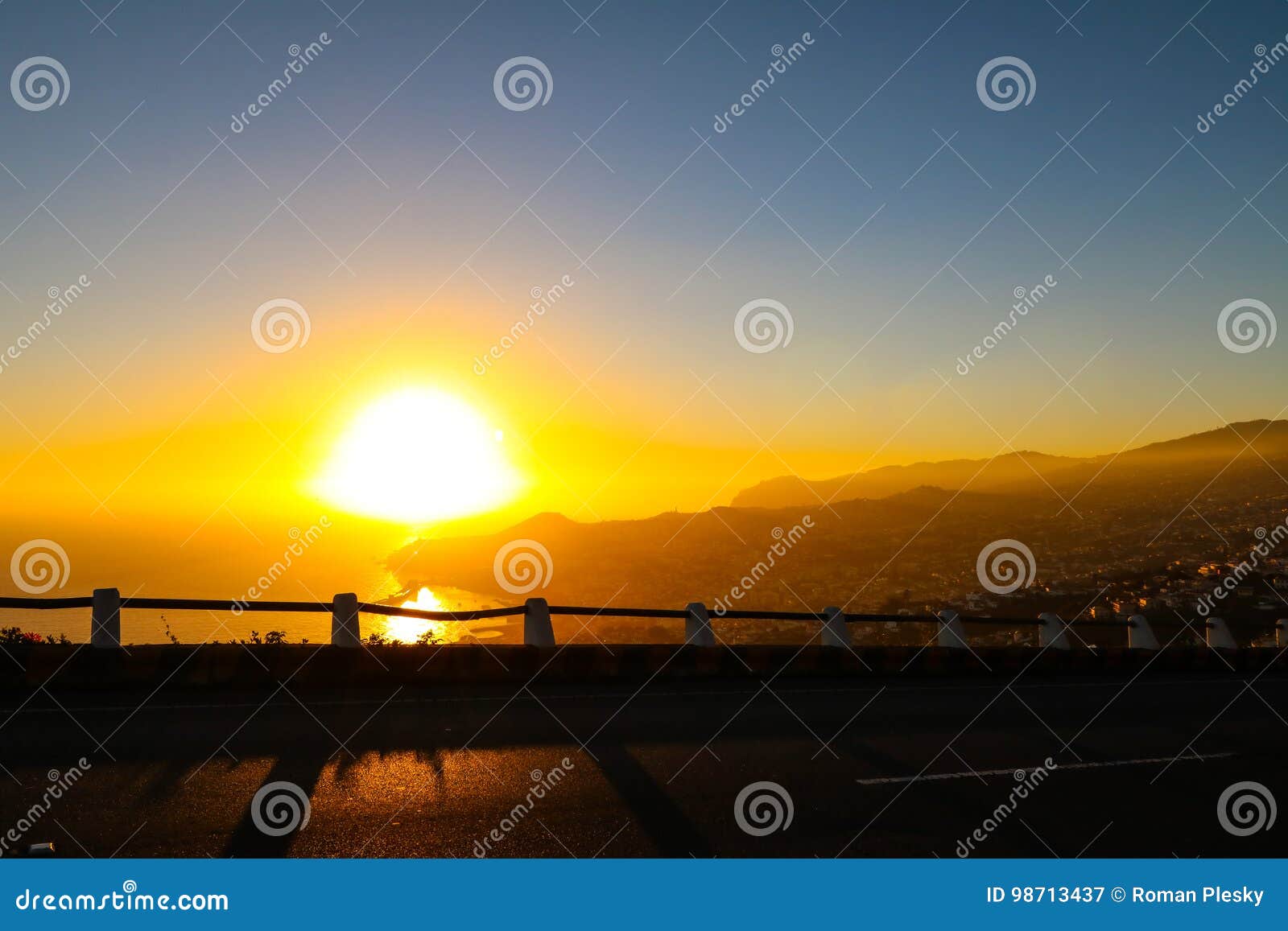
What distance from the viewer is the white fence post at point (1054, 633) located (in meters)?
19.4

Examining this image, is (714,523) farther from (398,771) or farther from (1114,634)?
(398,771)

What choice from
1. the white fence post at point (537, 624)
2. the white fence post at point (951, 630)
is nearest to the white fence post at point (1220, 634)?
the white fence post at point (951, 630)

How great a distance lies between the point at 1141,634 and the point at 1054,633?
345 centimetres

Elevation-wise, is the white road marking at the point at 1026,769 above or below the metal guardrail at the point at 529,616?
below

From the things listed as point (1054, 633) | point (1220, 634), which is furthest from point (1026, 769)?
point (1220, 634)

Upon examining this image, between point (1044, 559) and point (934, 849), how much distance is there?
83808 mm

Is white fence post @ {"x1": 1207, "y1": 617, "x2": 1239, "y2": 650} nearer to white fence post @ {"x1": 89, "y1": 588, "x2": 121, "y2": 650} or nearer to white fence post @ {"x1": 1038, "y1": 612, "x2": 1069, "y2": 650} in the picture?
white fence post @ {"x1": 1038, "y1": 612, "x2": 1069, "y2": 650}

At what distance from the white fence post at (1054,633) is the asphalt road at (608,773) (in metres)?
6.53

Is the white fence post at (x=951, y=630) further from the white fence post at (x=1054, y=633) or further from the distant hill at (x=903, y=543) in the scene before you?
the distant hill at (x=903, y=543)

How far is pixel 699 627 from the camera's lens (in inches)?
581

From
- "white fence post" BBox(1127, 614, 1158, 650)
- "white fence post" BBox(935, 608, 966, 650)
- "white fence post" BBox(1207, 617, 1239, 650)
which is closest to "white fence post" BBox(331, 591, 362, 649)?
"white fence post" BBox(935, 608, 966, 650)

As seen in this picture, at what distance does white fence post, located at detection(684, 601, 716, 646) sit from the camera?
1466 cm

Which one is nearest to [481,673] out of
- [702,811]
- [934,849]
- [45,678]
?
[45,678]

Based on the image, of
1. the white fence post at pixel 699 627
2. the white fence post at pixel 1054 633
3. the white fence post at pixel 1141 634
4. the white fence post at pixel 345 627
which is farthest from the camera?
the white fence post at pixel 1141 634
